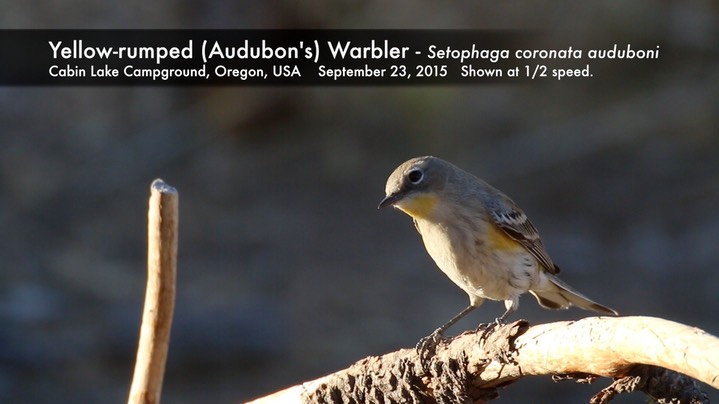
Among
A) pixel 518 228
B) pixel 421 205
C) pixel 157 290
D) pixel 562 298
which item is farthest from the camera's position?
pixel 562 298

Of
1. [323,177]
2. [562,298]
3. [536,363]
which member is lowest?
[536,363]

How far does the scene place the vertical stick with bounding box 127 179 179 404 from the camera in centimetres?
296

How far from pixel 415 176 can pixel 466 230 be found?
0.25 metres

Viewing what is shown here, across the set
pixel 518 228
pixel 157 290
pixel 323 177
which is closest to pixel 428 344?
pixel 157 290

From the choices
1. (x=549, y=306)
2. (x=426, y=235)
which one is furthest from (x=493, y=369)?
(x=549, y=306)

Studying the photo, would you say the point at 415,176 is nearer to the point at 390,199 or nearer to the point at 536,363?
the point at 390,199

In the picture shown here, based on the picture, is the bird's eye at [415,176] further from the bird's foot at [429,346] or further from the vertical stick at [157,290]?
the vertical stick at [157,290]

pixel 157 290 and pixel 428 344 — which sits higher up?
pixel 157 290

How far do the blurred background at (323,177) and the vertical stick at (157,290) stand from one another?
4.07 meters

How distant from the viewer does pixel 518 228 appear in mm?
4078

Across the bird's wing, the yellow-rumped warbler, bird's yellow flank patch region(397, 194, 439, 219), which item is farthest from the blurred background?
bird's yellow flank patch region(397, 194, 439, 219)

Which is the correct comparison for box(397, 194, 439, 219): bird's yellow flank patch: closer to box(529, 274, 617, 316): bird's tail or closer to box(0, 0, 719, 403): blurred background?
box(529, 274, 617, 316): bird's tail

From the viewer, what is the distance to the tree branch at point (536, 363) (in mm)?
2086

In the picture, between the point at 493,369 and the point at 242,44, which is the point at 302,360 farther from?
the point at 493,369
